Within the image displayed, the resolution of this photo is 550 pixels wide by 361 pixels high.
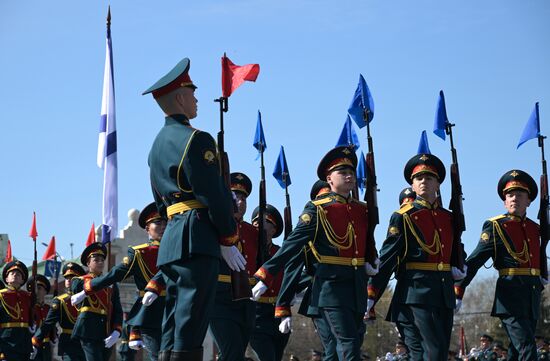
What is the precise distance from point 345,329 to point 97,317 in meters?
6.05

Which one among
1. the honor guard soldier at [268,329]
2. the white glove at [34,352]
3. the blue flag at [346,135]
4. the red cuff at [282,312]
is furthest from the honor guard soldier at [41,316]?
the red cuff at [282,312]

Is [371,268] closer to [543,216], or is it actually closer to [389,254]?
[389,254]

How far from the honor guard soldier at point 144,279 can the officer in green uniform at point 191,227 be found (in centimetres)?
482

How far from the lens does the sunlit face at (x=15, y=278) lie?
17328 millimetres

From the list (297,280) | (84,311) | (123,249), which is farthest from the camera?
(123,249)

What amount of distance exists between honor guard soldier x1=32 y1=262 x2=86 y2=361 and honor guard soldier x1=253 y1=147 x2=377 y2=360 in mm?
6022

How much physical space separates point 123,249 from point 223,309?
137 ft

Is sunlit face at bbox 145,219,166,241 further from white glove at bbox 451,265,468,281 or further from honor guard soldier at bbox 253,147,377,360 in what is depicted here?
white glove at bbox 451,265,468,281

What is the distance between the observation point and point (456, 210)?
38.8 ft

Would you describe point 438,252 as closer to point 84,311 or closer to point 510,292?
point 510,292

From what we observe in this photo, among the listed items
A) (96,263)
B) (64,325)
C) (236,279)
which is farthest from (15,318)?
(236,279)

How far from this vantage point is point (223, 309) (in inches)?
Answer: 414

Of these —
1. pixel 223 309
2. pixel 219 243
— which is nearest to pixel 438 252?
pixel 223 309

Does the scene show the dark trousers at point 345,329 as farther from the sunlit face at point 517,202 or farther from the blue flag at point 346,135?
the blue flag at point 346,135
